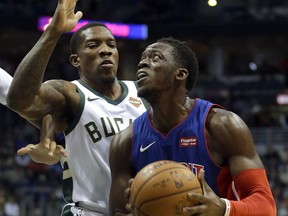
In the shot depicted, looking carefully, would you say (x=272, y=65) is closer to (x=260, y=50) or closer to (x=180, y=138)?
(x=260, y=50)

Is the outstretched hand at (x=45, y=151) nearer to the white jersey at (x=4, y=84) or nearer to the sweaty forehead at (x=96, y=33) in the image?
the white jersey at (x=4, y=84)

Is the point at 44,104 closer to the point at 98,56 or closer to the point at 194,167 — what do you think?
the point at 98,56

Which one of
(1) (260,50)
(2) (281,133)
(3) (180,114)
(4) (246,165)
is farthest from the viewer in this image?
(1) (260,50)

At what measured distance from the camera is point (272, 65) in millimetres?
21922

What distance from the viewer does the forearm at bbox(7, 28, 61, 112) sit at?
420 centimetres

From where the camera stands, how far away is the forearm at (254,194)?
3773 mm

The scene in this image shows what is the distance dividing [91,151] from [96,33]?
841mm

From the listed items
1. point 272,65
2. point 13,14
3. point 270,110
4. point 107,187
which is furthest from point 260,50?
point 107,187

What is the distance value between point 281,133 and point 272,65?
4.74 metres

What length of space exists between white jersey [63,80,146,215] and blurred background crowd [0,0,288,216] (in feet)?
34.9

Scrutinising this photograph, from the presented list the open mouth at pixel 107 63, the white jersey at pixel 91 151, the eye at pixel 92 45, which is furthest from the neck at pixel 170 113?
the eye at pixel 92 45

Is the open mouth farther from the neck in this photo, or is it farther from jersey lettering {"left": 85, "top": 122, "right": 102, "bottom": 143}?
the neck

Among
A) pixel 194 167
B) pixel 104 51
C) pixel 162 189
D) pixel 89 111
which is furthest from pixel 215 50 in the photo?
pixel 162 189

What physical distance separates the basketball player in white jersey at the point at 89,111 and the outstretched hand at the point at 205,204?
1.30m
